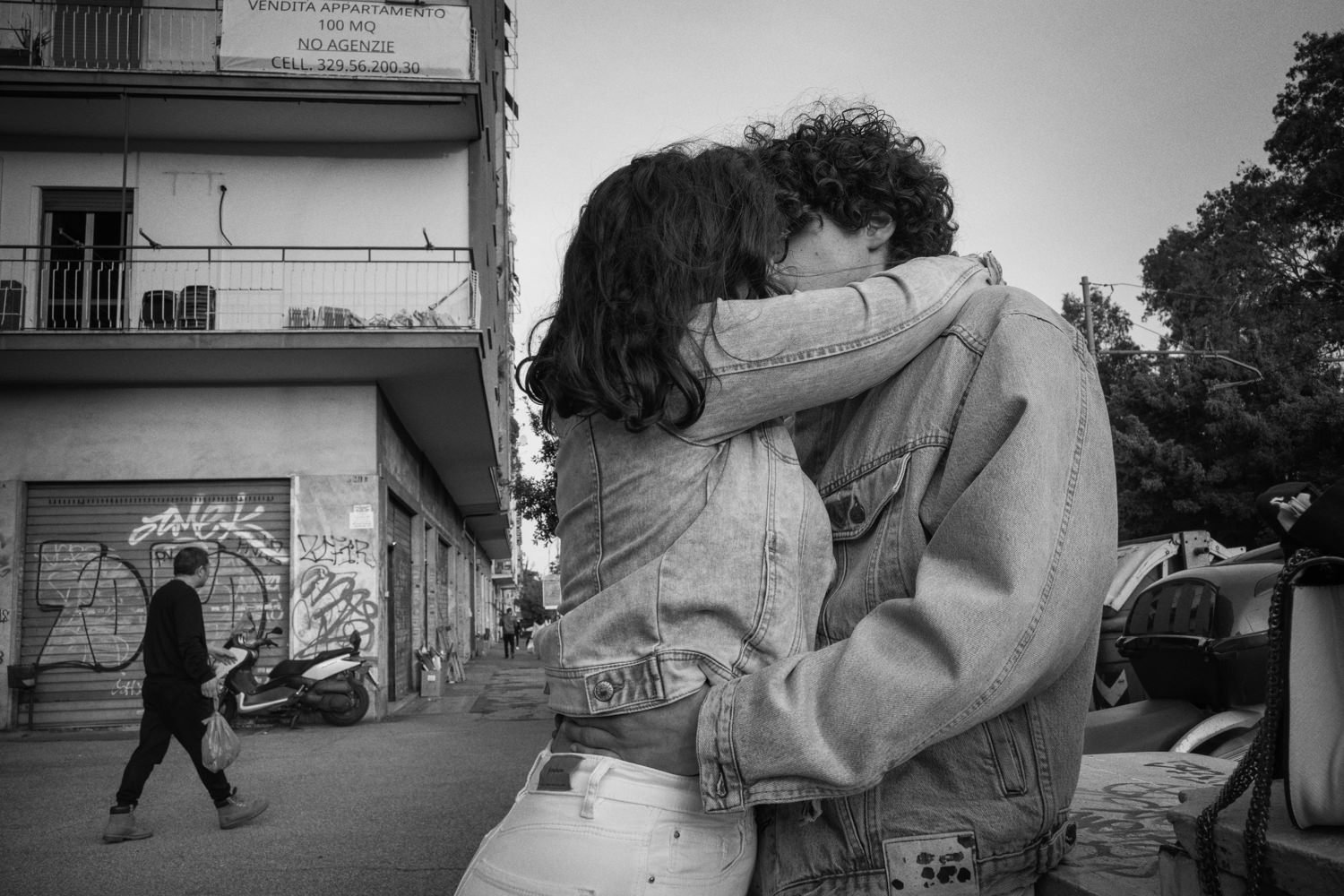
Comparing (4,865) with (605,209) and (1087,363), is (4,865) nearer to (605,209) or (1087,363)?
(605,209)

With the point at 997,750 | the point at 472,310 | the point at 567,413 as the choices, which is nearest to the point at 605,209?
the point at 567,413

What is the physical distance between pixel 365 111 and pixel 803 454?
13547 millimetres

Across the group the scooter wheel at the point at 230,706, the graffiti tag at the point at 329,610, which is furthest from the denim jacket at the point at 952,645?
the graffiti tag at the point at 329,610

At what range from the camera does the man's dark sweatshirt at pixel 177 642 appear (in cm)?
684

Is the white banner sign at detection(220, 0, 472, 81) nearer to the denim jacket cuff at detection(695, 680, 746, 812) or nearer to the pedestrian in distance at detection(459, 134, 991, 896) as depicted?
the pedestrian in distance at detection(459, 134, 991, 896)

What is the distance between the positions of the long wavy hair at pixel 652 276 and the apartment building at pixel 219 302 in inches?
468

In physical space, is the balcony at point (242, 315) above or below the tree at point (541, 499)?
above

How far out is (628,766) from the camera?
4.37 ft

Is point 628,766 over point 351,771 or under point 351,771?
over

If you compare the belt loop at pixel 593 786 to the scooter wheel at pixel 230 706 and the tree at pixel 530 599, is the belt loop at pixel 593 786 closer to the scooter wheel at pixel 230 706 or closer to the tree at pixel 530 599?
the scooter wheel at pixel 230 706

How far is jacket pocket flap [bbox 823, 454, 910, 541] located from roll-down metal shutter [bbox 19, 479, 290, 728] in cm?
1336

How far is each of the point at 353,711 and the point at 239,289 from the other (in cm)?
570

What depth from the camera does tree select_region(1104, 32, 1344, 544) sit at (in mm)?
25625

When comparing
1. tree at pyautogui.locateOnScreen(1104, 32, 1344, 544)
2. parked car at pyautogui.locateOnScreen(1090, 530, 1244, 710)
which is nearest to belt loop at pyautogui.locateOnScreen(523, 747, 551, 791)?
parked car at pyautogui.locateOnScreen(1090, 530, 1244, 710)
